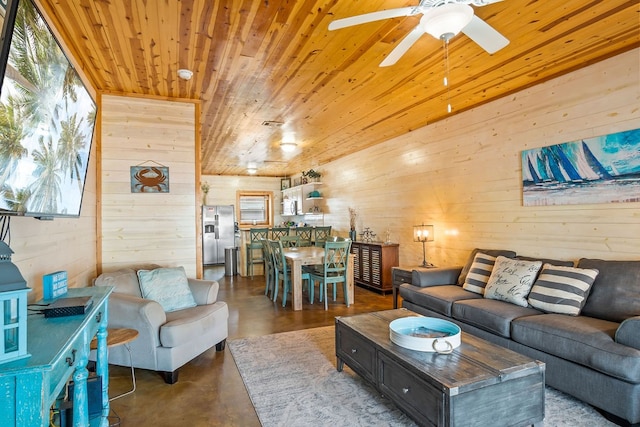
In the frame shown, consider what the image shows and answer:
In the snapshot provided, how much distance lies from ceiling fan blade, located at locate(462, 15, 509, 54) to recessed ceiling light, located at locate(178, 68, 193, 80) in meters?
2.30

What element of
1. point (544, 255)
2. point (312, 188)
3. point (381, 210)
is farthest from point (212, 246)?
point (544, 255)

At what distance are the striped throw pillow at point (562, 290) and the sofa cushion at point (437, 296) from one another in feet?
2.14

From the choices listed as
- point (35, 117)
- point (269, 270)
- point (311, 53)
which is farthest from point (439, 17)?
point (269, 270)

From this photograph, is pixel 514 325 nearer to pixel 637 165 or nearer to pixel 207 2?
pixel 637 165

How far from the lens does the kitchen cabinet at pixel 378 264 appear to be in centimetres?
558

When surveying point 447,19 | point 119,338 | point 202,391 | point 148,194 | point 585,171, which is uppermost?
point 447,19

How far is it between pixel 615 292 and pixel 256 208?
9155 millimetres

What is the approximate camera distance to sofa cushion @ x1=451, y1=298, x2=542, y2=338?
2.82 meters

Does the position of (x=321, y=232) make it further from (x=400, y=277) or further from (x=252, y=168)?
(x=400, y=277)

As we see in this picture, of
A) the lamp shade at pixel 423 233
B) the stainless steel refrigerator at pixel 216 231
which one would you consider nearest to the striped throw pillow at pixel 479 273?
the lamp shade at pixel 423 233

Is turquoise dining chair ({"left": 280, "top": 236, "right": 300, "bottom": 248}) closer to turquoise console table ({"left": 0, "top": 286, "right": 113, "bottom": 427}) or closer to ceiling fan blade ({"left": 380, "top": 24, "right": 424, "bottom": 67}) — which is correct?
ceiling fan blade ({"left": 380, "top": 24, "right": 424, "bottom": 67})

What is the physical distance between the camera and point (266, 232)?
7.35 m

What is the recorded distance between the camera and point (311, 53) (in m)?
2.83

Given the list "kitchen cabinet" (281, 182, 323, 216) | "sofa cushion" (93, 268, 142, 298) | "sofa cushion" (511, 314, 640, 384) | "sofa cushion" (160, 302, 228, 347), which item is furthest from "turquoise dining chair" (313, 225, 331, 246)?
"sofa cushion" (511, 314, 640, 384)
